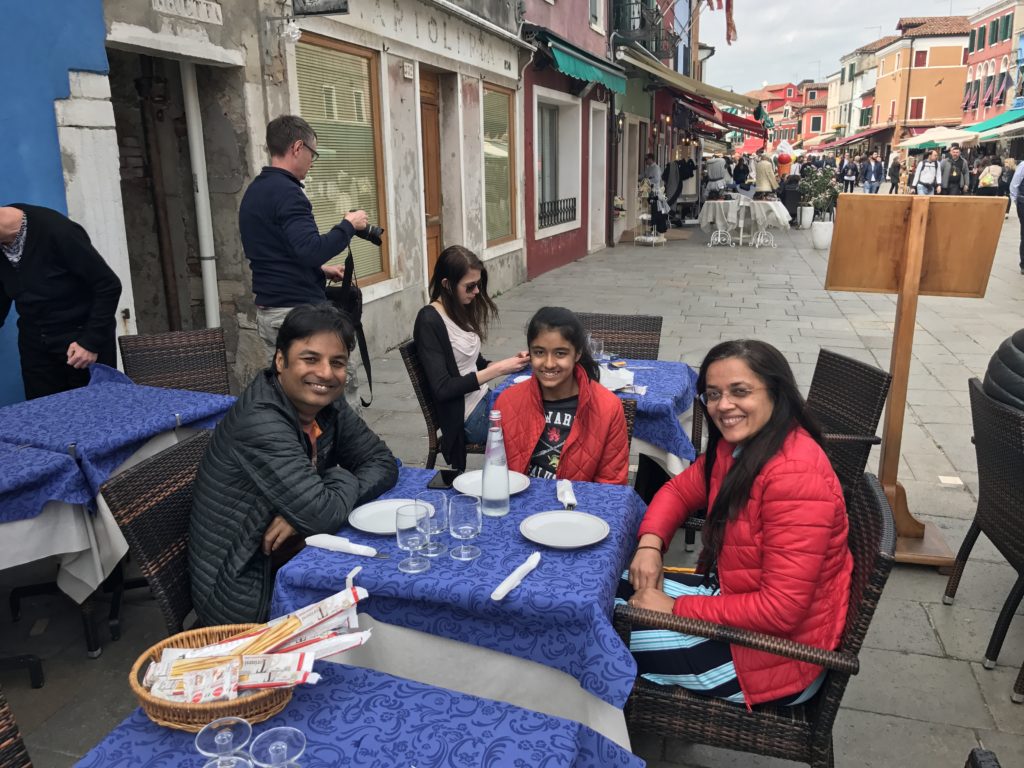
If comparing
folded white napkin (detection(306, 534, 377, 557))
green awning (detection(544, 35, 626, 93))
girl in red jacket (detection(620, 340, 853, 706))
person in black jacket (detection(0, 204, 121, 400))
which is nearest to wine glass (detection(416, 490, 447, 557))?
folded white napkin (detection(306, 534, 377, 557))

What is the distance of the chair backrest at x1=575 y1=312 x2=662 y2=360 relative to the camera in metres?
4.59

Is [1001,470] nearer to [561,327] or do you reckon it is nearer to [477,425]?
[561,327]

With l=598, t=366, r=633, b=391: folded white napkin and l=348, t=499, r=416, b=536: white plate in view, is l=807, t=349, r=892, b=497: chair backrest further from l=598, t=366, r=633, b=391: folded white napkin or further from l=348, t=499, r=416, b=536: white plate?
l=348, t=499, r=416, b=536: white plate

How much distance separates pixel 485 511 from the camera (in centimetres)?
234

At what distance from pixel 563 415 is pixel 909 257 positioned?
5.92 feet

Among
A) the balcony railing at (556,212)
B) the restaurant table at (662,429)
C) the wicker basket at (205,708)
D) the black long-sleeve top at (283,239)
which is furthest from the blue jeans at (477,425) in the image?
the balcony railing at (556,212)

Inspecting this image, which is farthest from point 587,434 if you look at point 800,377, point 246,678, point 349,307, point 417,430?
point 800,377

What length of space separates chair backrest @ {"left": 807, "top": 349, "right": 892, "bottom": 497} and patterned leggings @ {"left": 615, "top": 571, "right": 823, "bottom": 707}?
125 centimetres

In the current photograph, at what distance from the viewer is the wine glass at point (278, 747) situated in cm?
136

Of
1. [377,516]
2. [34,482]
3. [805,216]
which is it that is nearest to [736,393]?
[377,516]

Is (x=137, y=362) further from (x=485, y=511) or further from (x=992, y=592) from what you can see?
(x=992, y=592)

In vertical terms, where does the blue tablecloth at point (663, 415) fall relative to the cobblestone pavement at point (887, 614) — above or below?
above

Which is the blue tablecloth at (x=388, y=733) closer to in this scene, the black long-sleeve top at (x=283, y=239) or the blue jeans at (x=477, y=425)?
the blue jeans at (x=477, y=425)

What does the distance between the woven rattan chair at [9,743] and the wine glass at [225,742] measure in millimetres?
397
